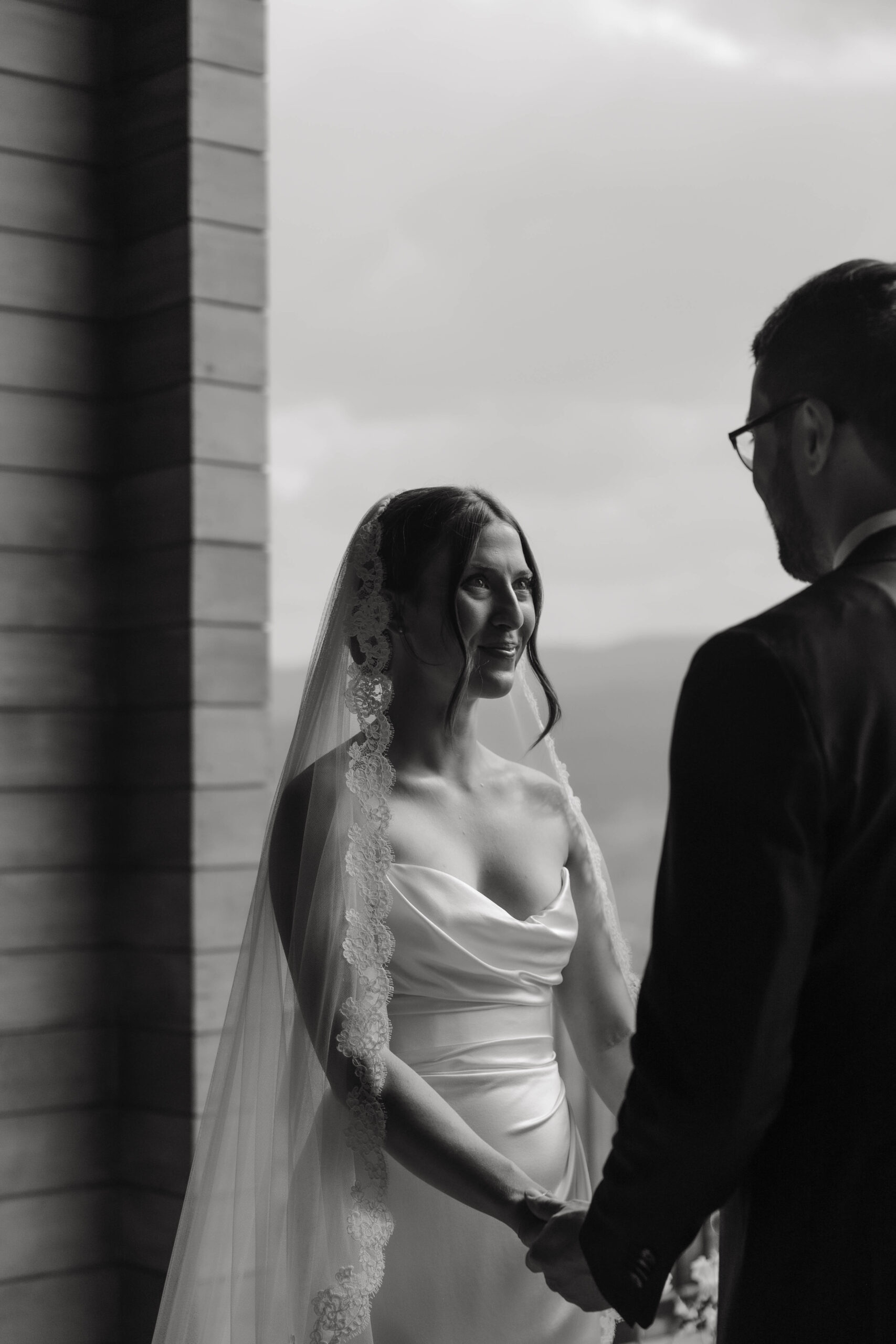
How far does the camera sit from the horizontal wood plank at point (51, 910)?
2574 mm

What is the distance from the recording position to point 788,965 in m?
1.07

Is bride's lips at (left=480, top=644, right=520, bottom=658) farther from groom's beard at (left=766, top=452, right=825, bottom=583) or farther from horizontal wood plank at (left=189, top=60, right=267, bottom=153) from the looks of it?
horizontal wood plank at (left=189, top=60, right=267, bottom=153)

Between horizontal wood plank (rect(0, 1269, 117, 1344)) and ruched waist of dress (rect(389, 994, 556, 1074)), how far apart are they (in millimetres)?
1277

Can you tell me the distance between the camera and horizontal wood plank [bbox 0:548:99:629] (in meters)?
2.58

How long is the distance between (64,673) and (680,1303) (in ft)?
5.46

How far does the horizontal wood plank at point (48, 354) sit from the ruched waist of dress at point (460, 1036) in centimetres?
147

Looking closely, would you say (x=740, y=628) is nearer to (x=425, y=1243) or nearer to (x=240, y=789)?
(x=425, y=1243)

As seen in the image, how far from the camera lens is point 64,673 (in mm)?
2652

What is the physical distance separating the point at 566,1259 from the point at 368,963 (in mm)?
394

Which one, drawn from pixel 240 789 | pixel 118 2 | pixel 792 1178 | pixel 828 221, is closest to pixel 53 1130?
pixel 240 789

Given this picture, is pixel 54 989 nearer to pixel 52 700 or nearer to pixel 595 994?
pixel 52 700

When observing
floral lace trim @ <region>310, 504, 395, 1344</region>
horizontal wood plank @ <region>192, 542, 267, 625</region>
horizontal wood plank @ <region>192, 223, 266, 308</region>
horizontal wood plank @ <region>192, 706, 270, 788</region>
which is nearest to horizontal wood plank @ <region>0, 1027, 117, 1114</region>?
horizontal wood plank @ <region>192, 706, 270, 788</region>

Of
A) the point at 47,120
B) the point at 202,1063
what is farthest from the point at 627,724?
the point at 47,120

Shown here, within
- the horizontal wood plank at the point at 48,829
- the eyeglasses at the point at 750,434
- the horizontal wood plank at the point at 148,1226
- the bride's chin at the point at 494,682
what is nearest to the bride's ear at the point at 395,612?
the bride's chin at the point at 494,682
